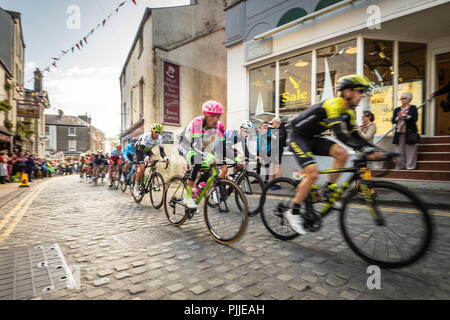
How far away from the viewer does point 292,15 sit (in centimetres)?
983

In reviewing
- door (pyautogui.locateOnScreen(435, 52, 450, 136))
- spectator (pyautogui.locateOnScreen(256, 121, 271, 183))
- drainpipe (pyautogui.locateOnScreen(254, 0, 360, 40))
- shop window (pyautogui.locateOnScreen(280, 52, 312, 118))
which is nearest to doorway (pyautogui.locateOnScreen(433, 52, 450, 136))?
door (pyautogui.locateOnScreen(435, 52, 450, 136))

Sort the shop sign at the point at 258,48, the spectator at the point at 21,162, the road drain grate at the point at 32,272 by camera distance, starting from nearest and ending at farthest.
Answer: the road drain grate at the point at 32,272 < the shop sign at the point at 258,48 < the spectator at the point at 21,162

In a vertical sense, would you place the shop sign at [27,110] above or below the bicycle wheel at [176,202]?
above

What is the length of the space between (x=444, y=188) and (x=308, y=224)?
5.64 metres

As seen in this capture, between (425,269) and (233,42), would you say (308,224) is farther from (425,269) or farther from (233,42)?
(233,42)

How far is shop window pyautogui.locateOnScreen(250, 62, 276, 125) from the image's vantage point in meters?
11.1

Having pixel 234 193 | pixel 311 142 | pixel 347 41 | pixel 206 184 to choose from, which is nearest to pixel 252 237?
pixel 234 193

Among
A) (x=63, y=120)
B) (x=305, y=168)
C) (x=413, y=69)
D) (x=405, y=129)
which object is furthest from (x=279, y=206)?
(x=63, y=120)

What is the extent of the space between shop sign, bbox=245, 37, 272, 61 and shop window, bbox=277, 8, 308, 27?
2.74ft

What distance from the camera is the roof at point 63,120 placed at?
5862 centimetres

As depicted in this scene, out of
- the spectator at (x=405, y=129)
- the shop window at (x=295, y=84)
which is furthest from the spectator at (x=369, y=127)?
the shop window at (x=295, y=84)

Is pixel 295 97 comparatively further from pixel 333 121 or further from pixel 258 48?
pixel 333 121

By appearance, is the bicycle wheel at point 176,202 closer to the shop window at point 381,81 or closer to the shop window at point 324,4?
the shop window at point 381,81

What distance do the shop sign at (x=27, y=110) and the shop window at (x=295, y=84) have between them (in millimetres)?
17909
